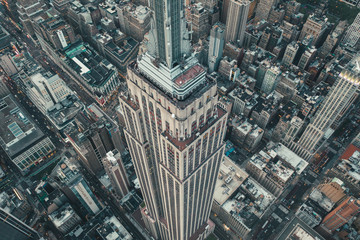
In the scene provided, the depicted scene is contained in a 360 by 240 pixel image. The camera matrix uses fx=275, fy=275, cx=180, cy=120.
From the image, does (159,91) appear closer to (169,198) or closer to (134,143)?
(134,143)

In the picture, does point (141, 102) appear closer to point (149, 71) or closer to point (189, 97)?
point (149, 71)

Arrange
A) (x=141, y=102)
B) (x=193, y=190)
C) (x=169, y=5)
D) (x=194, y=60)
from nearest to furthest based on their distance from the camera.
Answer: (x=169, y=5), (x=194, y=60), (x=141, y=102), (x=193, y=190)

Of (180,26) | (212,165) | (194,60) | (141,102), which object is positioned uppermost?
(180,26)

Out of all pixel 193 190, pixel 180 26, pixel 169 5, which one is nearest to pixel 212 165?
pixel 193 190

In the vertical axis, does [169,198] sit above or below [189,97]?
below

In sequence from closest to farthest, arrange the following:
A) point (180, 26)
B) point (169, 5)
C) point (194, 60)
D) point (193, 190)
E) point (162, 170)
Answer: point (169, 5), point (180, 26), point (194, 60), point (162, 170), point (193, 190)

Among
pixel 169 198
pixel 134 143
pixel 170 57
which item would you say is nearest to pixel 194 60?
pixel 170 57

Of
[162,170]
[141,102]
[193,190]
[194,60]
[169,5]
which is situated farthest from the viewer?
[193,190]

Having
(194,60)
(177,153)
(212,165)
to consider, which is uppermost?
(194,60)

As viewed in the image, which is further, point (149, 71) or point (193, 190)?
point (193, 190)
